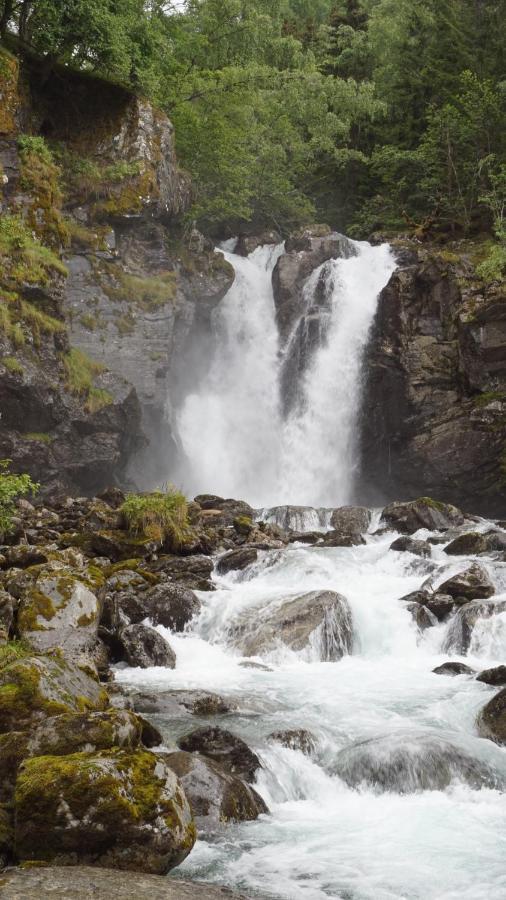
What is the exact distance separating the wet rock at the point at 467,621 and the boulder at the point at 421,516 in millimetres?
7229

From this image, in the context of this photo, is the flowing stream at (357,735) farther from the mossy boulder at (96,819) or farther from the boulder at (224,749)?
the mossy boulder at (96,819)

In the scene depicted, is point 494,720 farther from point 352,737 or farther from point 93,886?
point 93,886

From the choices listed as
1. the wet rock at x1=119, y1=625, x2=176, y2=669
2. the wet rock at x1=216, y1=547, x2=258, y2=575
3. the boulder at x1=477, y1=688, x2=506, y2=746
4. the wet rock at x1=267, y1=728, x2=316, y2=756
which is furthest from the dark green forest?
the wet rock at x1=267, y1=728, x2=316, y2=756

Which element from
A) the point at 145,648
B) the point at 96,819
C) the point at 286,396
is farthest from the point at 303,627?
the point at 286,396

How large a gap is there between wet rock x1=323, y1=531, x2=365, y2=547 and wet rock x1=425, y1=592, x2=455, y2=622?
510 centimetres

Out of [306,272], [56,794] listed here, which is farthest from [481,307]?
[56,794]

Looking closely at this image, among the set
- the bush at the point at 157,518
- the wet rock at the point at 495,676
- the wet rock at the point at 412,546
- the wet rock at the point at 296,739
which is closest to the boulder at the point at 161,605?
the bush at the point at 157,518

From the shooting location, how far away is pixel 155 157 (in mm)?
24594

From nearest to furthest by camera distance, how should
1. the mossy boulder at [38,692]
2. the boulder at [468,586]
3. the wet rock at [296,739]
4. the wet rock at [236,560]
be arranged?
the mossy boulder at [38,692] < the wet rock at [296,739] < the boulder at [468,586] < the wet rock at [236,560]

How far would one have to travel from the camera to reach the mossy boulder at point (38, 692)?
641cm

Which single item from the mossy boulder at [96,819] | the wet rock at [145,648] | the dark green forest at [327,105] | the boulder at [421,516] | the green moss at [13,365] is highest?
the dark green forest at [327,105]

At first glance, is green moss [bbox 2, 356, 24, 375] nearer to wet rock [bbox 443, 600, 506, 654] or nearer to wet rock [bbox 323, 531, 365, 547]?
wet rock [bbox 323, 531, 365, 547]

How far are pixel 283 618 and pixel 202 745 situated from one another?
511cm

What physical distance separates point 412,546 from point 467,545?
1.24 metres
